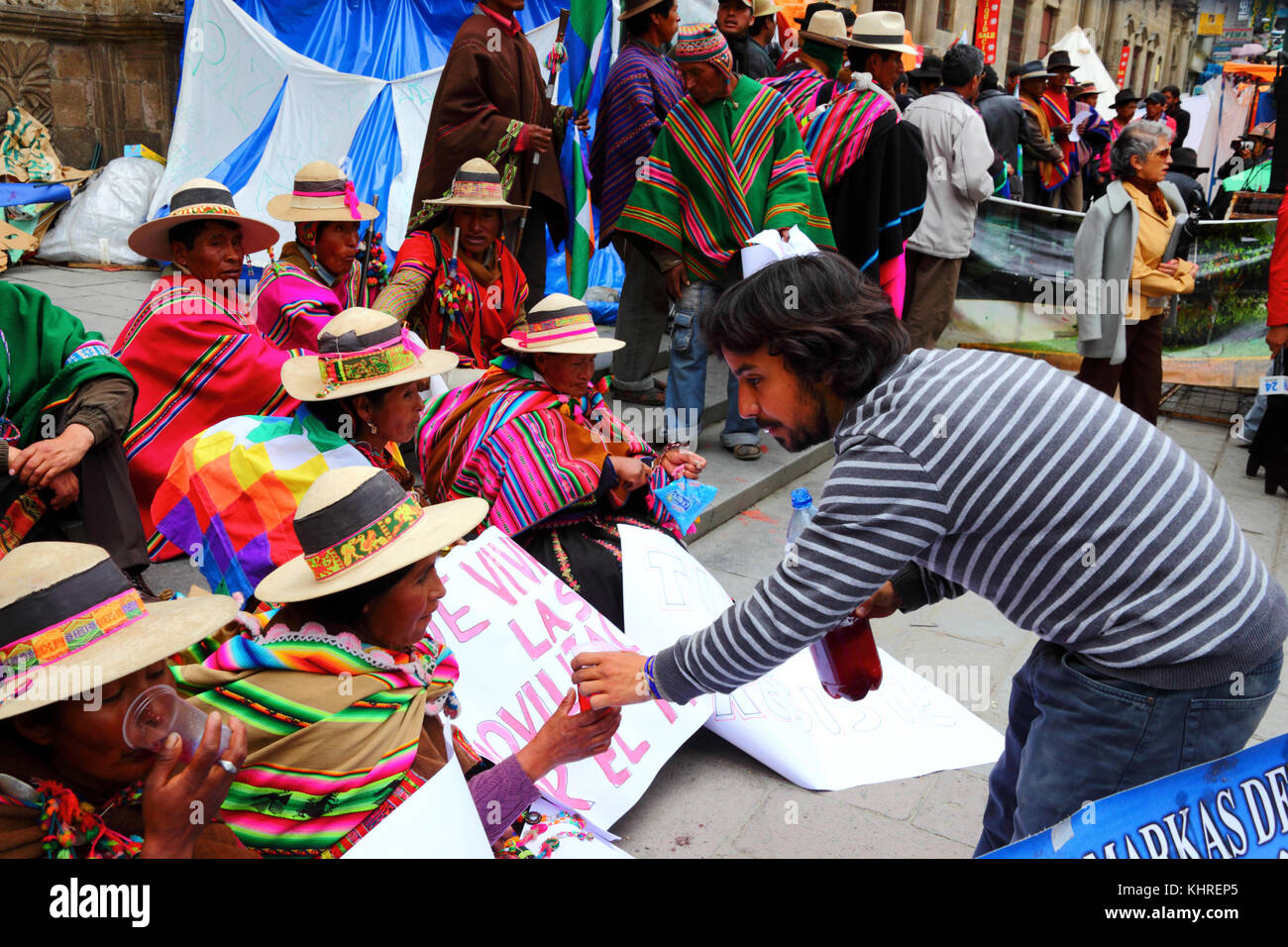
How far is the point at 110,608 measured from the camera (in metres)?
1.65

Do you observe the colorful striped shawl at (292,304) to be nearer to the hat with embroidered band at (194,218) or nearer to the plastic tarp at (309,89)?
the hat with embroidered band at (194,218)

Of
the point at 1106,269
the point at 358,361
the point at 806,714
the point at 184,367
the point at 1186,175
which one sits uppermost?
the point at 1186,175

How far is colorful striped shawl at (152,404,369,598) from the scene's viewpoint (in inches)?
125

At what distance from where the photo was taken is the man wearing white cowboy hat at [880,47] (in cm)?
606

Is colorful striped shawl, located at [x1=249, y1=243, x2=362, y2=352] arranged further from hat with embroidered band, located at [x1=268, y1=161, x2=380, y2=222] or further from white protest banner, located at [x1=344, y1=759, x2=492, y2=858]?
white protest banner, located at [x1=344, y1=759, x2=492, y2=858]

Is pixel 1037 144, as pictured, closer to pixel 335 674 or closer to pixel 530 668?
pixel 530 668

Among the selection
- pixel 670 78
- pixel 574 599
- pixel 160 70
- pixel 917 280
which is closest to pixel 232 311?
pixel 574 599

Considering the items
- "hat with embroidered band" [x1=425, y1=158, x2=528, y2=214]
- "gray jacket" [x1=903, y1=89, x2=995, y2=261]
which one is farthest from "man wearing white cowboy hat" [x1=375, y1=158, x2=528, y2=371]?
"gray jacket" [x1=903, y1=89, x2=995, y2=261]

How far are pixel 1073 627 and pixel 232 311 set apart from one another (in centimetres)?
323

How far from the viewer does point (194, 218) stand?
12.8ft

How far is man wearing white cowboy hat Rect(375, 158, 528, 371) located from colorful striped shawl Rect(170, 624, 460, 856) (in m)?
2.58

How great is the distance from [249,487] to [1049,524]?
2.38m

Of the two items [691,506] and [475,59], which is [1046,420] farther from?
[475,59]

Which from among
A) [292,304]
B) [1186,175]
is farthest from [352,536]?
[1186,175]
